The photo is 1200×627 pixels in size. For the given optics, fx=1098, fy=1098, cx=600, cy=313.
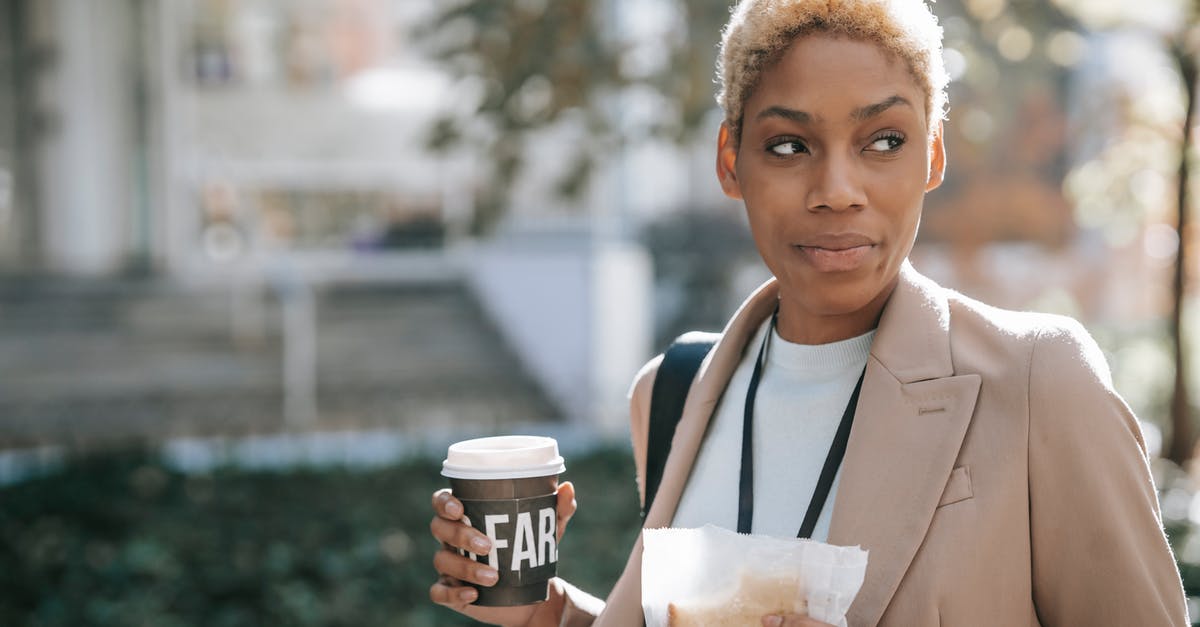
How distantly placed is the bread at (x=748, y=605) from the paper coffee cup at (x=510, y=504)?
382 mm

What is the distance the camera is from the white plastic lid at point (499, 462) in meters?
1.79

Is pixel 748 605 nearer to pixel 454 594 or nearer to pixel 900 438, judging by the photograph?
pixel 900 438

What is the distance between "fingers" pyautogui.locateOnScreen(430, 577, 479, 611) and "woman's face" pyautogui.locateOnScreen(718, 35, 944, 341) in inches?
29.1

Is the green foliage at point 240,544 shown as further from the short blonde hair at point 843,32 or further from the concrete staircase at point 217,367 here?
the short blonde hair at point 843,32

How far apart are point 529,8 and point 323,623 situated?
3766mm

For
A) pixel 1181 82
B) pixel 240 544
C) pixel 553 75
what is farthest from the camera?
pixel 1181 82

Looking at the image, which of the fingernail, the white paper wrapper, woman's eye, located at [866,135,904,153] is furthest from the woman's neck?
the fingernail

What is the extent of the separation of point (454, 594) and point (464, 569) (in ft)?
0.18

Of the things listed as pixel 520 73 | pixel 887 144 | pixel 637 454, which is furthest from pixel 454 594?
pixel 520 73

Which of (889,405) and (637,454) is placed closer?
(889,405)

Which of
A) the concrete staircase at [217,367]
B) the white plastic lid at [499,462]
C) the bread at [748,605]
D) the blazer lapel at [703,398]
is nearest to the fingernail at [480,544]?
the white plastic lid at [499,462]

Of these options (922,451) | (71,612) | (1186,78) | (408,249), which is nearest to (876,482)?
(922,451)

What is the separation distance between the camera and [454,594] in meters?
1.86

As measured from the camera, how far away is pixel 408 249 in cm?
1908
